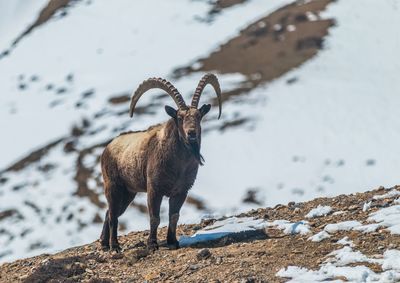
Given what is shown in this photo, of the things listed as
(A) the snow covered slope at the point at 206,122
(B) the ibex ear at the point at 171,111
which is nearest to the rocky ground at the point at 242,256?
(B) the ibex ear at the point at 171,111

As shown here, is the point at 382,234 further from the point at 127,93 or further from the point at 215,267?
the point at 127,93

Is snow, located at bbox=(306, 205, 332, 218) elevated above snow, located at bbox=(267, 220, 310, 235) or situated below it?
below

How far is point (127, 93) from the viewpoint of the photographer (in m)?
94.6

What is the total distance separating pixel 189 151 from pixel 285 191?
49.1m

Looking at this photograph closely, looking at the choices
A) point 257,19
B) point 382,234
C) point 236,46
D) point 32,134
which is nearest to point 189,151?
point 382,234

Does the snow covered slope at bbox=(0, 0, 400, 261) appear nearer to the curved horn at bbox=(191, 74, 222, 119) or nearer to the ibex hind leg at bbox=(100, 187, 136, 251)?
the ibex hind leg at bbox=(100, 187, 136, 251)

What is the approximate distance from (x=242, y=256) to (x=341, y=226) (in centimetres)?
225

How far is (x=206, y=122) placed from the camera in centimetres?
8125

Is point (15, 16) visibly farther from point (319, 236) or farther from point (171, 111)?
point (319, 236)

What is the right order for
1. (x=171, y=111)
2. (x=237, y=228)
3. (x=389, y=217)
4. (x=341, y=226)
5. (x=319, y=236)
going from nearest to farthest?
(x=319, y=236), (x=389, y=217), (x=341, y=226), (x=171, y=111), (x=237, y=228)

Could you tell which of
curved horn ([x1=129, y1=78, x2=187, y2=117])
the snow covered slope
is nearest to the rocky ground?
curved horn ([x1=129, y1=78, x2=187, y2=117])

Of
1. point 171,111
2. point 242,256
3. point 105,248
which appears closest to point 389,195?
point 242,256

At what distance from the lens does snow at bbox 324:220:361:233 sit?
50.4 ft

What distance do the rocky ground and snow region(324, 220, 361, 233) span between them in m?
0.08
